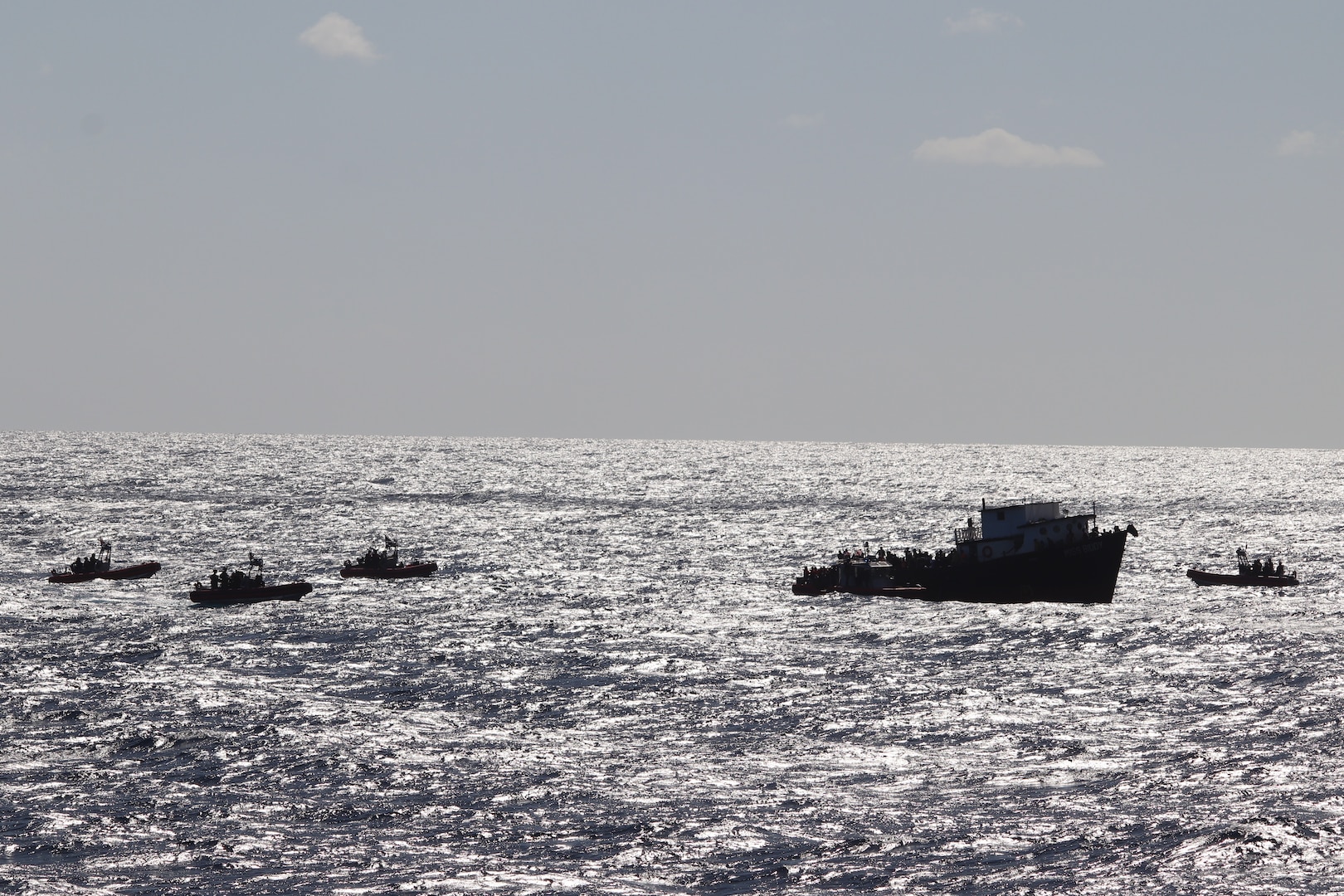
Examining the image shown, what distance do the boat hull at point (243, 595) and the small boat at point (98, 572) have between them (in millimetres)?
14254

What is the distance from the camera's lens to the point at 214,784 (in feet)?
130

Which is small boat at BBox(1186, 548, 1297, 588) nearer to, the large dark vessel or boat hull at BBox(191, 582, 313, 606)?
the large dark vessel

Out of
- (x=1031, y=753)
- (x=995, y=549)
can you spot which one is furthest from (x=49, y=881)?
(x=995, y=549)

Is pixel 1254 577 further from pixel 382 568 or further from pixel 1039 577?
pixel 382 568

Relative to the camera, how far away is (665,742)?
149 feet

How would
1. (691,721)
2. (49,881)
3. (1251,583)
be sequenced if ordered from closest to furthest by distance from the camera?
(49,881)
(691,721)
(1251,583)

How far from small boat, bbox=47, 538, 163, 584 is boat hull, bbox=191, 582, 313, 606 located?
561 inches

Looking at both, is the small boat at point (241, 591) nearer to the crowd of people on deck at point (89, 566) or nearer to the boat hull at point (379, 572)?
the boat hull at point (379, 572)

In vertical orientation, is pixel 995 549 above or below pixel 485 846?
above

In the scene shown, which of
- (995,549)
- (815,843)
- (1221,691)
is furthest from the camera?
(995,549)

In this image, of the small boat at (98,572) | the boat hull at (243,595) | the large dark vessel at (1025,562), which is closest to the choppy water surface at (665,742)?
the large dark vessel at (1025,562)

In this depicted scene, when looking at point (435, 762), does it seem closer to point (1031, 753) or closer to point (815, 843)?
point (815, 843)

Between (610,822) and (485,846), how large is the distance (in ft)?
12.0

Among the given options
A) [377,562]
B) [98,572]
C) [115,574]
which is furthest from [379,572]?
[98,572]
